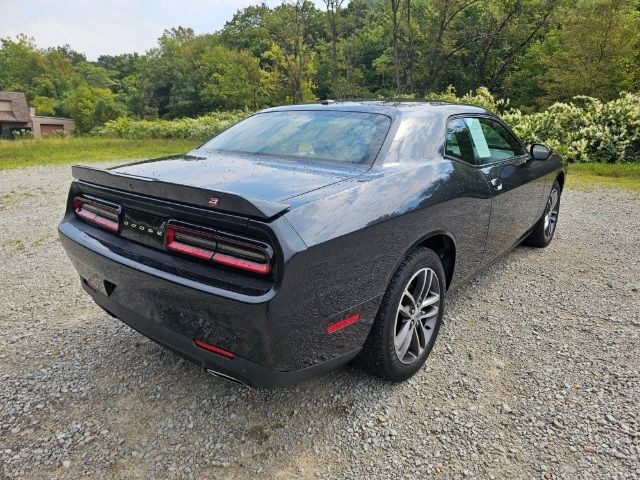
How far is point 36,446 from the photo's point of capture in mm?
1894

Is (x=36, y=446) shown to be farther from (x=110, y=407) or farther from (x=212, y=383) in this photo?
(x=212, y=383)

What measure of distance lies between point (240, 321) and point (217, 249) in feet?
1.02

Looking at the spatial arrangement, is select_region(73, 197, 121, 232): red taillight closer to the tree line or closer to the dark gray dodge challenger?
the dark gray dodge challenger

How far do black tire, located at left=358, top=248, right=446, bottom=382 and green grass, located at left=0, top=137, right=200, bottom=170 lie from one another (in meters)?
13.5

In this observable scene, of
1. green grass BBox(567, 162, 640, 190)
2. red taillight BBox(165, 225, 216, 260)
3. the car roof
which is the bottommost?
green grass BBox(567, 162, 640, 190)

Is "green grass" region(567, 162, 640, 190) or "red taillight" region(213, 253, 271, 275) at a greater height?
"red taillight" region(213, 253, 271, 275)

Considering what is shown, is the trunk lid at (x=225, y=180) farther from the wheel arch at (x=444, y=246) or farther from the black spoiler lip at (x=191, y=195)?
the wheel arch at (x=444, y=246)

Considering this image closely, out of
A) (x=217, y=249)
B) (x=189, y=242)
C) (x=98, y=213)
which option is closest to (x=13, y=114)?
(x=98, y=213)

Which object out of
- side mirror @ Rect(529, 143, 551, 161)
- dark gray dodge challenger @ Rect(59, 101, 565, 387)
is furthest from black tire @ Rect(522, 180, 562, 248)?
dark gray dodge challenger @ Rect(59, 101, 565, 387)

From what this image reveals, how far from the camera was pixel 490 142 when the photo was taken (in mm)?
3246

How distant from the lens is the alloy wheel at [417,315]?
2230 millimetres

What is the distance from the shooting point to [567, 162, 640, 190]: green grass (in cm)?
845

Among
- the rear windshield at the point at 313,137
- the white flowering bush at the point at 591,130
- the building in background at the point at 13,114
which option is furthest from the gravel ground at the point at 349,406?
the building in background at the point at 13,114

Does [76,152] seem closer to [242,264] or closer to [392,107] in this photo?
[392,107]
